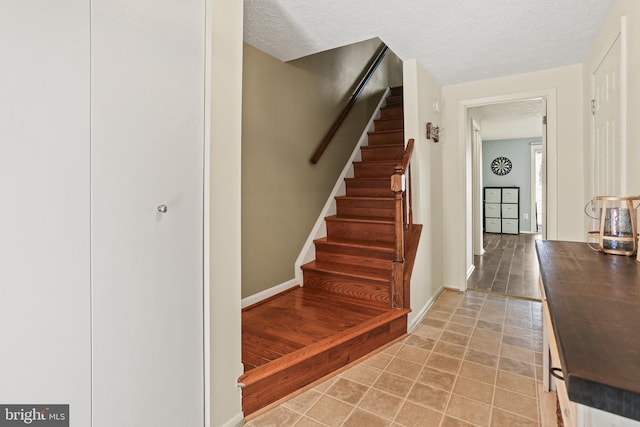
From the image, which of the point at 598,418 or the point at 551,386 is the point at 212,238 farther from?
the point at 551,386

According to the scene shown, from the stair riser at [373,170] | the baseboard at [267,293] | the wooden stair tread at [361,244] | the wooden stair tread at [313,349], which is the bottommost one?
the wooden stair tread at [313,349]

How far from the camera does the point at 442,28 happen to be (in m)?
2.23

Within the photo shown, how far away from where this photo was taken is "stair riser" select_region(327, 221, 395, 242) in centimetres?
298

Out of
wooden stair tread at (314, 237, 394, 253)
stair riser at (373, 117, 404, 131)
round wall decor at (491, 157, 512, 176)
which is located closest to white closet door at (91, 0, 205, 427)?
wooden stair tread at (314, 237, 394, 253)

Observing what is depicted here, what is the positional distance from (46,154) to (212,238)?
627 millimetres

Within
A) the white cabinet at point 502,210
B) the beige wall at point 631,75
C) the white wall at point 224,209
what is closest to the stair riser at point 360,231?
the beige wall at point 631,75

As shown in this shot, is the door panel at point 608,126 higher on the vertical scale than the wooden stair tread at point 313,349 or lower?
higher

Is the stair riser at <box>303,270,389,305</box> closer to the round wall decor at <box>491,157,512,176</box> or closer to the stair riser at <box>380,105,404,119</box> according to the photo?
the stair riser at <box>380,105,404,119</box>

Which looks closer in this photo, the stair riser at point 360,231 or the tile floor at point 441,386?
the tile floor at point 441,386

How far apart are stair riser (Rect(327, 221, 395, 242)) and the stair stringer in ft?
0.36

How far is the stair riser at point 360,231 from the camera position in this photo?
298 centimetres

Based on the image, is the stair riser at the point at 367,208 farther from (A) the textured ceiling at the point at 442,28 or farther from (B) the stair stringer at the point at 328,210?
(A) the textured ceiling at the point at 442,28

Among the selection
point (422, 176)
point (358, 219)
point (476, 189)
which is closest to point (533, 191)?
point (476, 189)

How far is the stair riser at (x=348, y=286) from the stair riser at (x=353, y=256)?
0.70 ft
